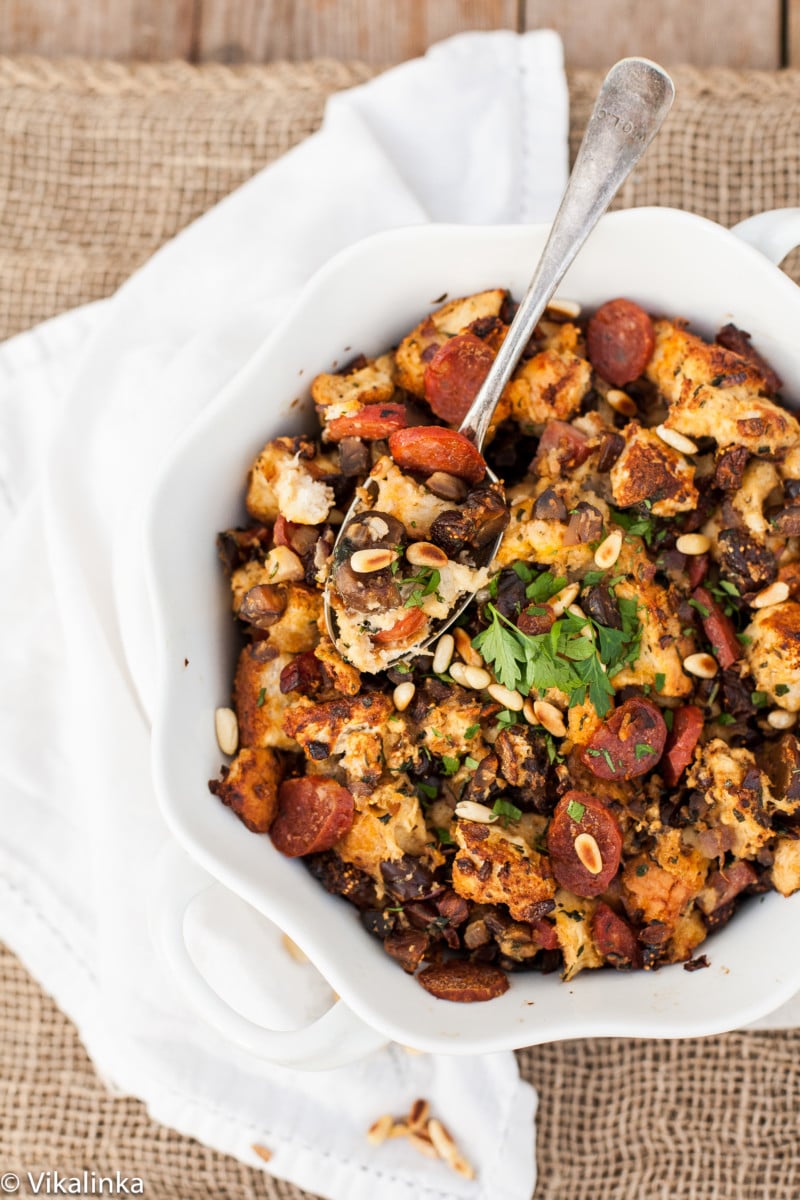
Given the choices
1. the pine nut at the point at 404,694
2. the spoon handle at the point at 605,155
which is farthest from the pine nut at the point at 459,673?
the spoon handle at the point at 605,155

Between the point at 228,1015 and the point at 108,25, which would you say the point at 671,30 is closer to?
the point at 108,25

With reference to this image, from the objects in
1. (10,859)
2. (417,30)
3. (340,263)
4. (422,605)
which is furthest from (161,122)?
(10,859)

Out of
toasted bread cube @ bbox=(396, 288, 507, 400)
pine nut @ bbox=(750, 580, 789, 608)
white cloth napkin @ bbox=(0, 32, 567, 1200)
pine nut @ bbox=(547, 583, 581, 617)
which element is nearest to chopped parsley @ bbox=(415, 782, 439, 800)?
pine nut @ bbox=(547, 583, 581, 617)

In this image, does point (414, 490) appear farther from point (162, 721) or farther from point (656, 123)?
point (656, 123)

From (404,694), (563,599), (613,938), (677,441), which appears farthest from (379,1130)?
(677,441)

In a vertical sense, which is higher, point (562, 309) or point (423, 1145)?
point (562, 309)

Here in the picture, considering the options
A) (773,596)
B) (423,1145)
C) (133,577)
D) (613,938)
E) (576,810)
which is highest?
(773,596)

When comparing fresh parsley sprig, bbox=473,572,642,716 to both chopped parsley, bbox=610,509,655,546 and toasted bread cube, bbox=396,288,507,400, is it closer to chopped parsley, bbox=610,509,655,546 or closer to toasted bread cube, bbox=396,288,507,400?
chopped parsley, bbox=610,509,655,546
